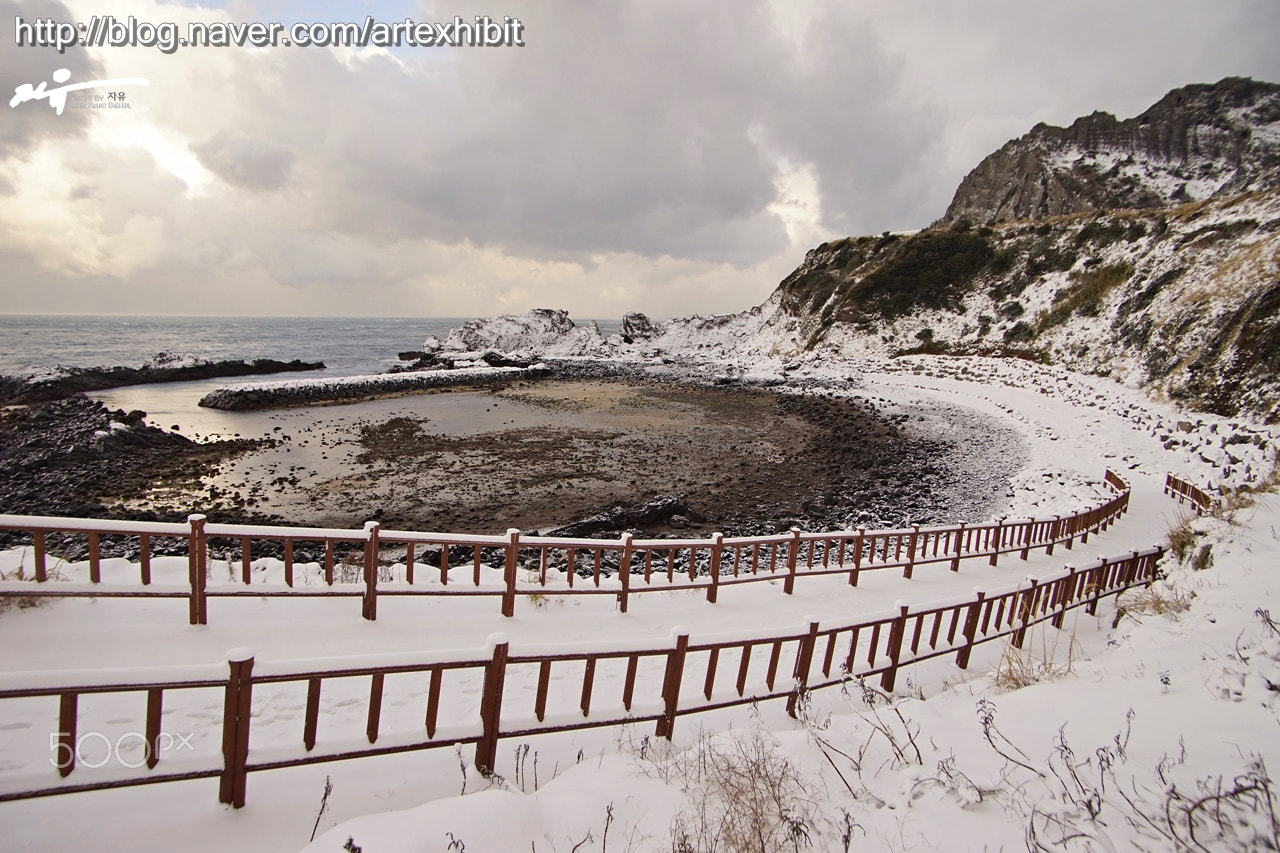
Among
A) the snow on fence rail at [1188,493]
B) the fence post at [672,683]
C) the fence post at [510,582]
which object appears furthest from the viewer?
the snow on fence rail at [1188,493]

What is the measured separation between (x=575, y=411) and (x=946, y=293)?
106 ft


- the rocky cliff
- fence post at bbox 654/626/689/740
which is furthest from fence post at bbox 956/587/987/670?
the rocky cliff

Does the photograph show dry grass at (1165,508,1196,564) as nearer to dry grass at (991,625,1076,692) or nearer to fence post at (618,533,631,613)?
dry grass at (991,625,1076,692)

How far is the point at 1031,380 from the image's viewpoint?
26812 millimetres

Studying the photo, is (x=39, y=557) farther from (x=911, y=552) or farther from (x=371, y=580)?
(x=911, y=552)

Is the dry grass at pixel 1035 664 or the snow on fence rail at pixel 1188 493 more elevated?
the snow on fence rail at pixel 1188 493

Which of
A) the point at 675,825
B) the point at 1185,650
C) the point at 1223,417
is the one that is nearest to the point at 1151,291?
the point at 1223,417

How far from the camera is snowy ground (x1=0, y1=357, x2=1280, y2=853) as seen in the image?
252cm

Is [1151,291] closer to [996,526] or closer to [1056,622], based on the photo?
[996,526]

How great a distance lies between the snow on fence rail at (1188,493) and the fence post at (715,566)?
8997 mm

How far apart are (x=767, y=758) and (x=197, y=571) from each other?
5.30 meters

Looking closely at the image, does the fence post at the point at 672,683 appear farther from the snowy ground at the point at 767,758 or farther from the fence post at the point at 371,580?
the fence post at the point at 371,580

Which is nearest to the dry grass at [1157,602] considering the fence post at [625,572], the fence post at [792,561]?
the fence post at [792,561]

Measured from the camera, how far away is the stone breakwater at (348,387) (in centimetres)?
2744
